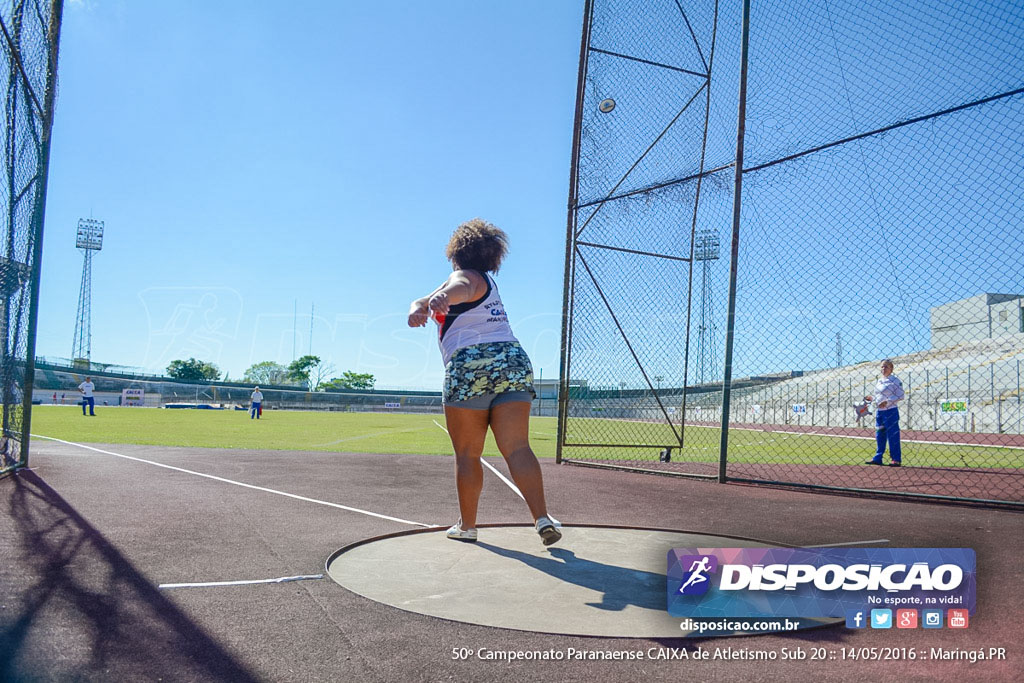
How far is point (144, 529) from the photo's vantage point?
13.4 feet

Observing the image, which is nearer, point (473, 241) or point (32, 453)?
point (473, 241)

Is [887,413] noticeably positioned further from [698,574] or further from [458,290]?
[458,290]

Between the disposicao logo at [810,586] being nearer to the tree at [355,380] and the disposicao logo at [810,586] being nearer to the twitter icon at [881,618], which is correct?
the twitter icon at [881,618]

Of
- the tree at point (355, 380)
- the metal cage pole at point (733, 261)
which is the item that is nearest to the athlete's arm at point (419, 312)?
the metal cage pole at point (733, 261)

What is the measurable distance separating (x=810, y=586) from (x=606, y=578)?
34.4 inches

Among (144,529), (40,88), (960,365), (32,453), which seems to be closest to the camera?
(144,529)

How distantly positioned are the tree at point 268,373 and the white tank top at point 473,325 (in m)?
126

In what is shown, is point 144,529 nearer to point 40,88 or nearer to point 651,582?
point 651,582

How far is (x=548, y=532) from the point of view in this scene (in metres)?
3.65

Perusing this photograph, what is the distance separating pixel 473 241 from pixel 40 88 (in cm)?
544

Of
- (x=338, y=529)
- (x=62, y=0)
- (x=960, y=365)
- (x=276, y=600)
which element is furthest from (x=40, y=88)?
(x=960, y=365)

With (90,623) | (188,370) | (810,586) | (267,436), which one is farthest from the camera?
(188,370)

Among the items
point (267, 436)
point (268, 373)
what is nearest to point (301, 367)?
point (268, 373)

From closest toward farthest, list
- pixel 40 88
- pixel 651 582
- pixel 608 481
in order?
pixel 651 582
pixel 40 88
pixel 608 481
